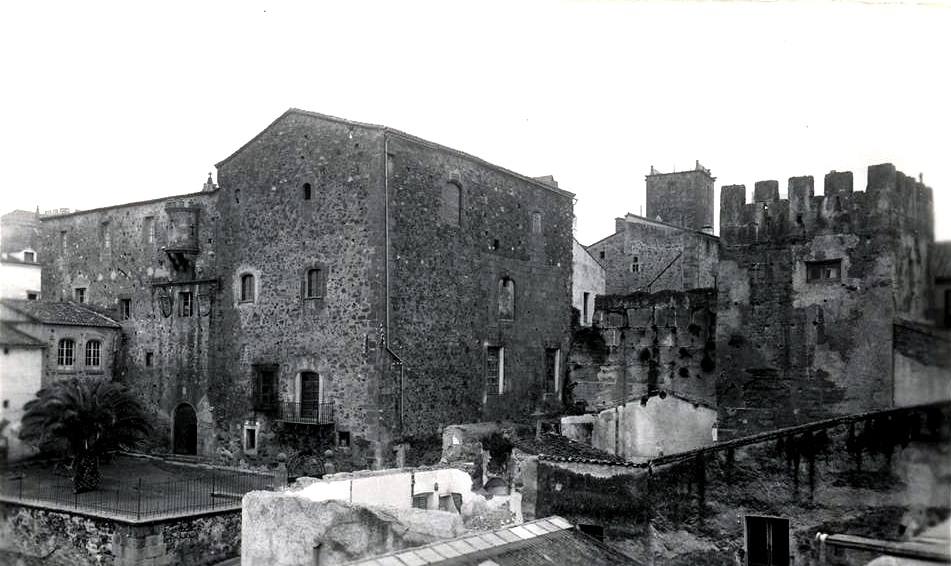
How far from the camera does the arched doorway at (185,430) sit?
2756 cm

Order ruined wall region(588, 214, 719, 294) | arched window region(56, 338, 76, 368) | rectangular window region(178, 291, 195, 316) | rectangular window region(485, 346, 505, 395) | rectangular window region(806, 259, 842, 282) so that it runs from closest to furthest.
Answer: rectangular window region(806, 259, 842, 282)
rectangular window region(485, 346, 505, 395)
rectangular window region(178, 291, 195, 316)
arched window region(56, 338, 76, 368)
ruined wall region(588, 214, 719, 294)

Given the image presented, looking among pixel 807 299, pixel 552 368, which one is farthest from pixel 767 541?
pixel 552 368

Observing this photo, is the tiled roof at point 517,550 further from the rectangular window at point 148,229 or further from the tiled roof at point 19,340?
the rectangular window at point 148,229

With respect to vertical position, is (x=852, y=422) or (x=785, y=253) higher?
(x=785, y=253)

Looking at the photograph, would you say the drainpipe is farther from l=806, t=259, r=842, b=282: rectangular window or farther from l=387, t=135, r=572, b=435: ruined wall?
l=806, t=259, r=842, b=282: rectangular window

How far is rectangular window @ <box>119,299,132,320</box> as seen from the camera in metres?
30.2

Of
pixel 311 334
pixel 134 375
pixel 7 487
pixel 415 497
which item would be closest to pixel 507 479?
pixel 415 497

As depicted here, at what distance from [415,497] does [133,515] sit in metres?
7.08

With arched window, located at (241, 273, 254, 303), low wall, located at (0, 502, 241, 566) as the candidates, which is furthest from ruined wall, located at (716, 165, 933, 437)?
arched window, located at (241, 273, 254, 303)

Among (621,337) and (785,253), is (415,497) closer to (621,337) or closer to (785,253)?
(785,253)

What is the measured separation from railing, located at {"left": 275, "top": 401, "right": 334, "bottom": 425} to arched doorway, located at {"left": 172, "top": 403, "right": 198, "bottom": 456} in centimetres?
484

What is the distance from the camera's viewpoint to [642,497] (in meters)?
13.4

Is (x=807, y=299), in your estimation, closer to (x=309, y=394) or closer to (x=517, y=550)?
(x=517, y=550)

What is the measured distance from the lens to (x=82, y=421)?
2323cm
